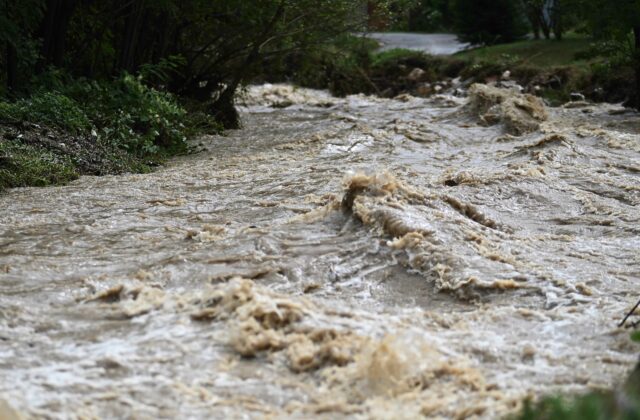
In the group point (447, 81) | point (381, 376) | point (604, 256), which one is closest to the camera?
point (381, 376)

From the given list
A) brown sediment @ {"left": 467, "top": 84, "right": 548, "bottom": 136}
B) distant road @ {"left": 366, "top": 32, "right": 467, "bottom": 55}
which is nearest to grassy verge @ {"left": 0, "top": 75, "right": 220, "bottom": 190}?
brown sediment @ {"left": 467, "top": 84, "right": 548, "bottom": 136}

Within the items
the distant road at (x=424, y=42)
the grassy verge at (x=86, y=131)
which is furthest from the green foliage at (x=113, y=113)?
the distant road at (x=424, y=42)

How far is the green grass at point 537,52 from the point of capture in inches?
848

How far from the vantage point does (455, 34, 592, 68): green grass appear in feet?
70.6

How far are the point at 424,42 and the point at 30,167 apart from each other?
1974 centimetres

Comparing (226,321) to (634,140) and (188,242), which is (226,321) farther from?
(634,140)

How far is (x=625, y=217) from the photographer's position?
28.0 feet

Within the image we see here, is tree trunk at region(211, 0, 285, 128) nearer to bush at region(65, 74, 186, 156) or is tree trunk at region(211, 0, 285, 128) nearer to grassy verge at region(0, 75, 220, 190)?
grassy verge at region(0, 75, 220, 190)

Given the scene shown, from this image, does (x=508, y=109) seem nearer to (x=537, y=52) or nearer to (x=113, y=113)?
(x=113, y=113)

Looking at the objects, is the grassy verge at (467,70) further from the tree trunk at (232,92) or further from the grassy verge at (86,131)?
the grassy verge at (86,131)

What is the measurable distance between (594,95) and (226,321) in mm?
14759

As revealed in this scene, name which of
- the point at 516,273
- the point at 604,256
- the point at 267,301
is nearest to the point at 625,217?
the point at 604,256

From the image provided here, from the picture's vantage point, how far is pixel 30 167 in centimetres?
1006

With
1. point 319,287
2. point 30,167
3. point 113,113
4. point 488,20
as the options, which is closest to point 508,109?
point 113,113
